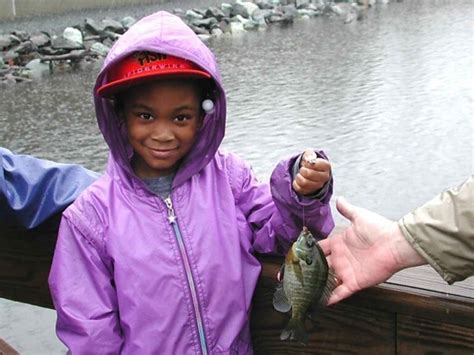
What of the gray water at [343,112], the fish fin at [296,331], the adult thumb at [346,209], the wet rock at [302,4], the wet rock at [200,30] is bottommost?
the wet rock at [302,4]

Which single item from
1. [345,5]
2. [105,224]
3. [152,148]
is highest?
[152,148]

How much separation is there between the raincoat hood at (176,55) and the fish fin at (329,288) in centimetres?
50

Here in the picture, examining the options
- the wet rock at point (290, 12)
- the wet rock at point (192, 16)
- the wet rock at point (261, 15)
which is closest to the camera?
the wet rock at point (192, 16)

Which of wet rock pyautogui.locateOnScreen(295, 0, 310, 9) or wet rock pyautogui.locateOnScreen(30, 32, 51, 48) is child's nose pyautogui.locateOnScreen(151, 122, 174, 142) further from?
wet rock pyautogui.locateOnScreen(295, 0, 310, 9)

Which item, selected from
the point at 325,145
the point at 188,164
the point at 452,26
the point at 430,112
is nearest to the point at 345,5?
the point at 452,26

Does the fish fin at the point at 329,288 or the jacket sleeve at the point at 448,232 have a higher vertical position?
the jacket sleeve at the point at 448,232

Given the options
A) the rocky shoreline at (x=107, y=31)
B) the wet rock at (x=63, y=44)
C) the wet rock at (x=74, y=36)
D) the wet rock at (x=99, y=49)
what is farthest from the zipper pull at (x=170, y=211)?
the wet rock at (x=74, y=36)

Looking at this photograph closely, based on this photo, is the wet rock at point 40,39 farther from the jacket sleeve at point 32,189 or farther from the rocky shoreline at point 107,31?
the jacket sleeve at point 32,189

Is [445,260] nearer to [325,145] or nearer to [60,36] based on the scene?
[325,145]

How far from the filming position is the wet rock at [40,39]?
1633 centimetres

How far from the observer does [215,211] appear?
202 cm

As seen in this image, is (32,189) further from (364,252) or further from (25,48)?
(25,48)

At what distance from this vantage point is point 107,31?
18.3 m

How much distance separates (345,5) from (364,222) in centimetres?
2542
